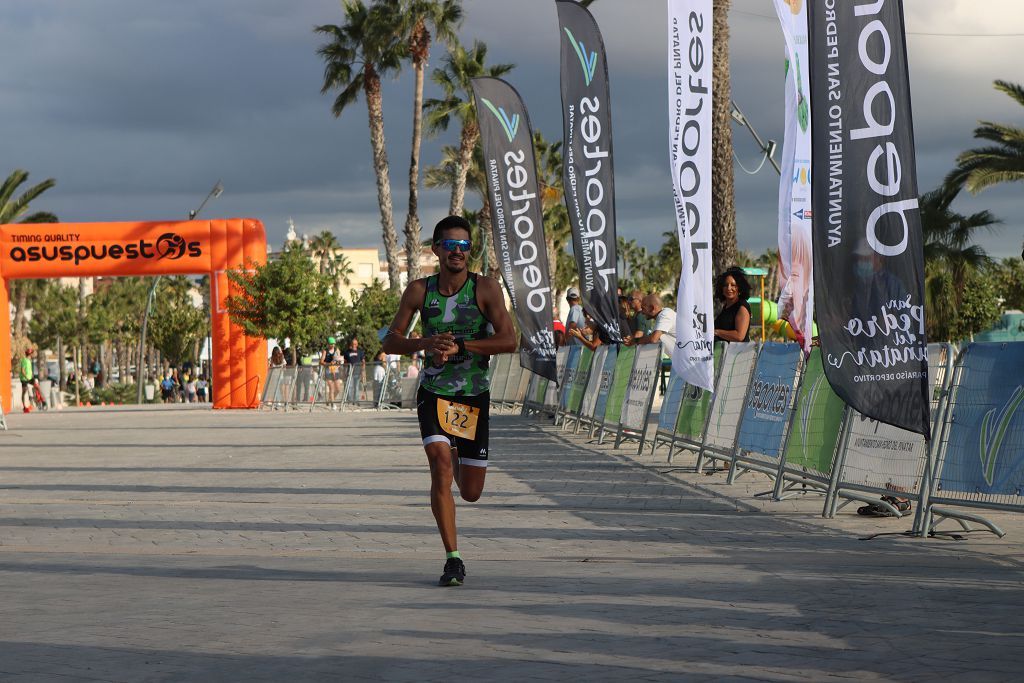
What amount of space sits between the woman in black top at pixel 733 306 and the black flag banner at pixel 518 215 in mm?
4131

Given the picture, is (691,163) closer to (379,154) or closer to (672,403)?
(672,403)

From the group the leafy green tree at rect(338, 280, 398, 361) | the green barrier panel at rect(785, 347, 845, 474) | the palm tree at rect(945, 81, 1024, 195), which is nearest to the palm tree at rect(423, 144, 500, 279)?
the leafy green tree at rect(338, 280, 398, 361)

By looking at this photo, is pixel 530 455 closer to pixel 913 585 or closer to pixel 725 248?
pixel 725 248

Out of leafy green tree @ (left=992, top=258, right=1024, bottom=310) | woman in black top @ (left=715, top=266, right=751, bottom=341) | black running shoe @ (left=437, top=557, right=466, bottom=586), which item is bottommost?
black running shoe @ (left=437, top=557, right=466, bottom=586)

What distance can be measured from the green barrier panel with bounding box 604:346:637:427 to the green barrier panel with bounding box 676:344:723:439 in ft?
7.25

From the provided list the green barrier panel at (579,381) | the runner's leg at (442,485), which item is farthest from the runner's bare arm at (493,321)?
the green barrier panel at (579,381)

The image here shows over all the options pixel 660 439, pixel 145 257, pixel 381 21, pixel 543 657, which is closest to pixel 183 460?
pixel 660 439

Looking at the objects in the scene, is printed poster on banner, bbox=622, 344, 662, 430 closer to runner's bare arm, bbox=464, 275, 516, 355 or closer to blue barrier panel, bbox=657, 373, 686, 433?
blue barrier panel, bbox=657, 373, 686, 433

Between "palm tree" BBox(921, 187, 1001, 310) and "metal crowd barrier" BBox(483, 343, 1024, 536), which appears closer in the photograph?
"metal crowd barrier" BBox(483, 343, 1024, 536)

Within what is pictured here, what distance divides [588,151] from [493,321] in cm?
913

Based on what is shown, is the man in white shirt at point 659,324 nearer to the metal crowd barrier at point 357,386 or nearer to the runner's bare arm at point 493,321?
the runner's bare arm at point 493,321

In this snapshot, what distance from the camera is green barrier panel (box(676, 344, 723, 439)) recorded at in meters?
13.1

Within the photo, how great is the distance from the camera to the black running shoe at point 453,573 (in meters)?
6.81

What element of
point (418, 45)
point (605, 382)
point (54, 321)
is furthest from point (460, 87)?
point (54, 321)
